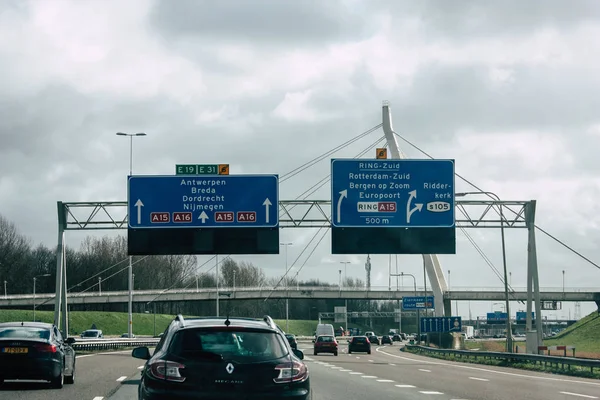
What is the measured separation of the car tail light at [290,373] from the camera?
1002cm

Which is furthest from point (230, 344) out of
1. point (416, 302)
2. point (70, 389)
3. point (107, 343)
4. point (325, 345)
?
point (416, 302)

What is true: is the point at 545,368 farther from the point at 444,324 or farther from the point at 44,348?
the point at 444,324

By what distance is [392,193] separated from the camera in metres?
37.8

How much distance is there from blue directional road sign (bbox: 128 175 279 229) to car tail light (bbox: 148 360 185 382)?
27538 mm

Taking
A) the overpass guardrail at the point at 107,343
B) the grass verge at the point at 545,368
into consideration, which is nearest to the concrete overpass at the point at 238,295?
the overpass guardrail at the point at 107,343

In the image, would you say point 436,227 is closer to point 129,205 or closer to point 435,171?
point 435,171

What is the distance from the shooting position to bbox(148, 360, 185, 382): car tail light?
9820mm

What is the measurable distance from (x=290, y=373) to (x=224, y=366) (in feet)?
2.28

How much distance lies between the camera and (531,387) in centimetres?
2298

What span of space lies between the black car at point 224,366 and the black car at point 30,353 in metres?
9.70

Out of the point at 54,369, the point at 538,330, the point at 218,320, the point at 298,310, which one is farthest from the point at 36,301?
the point at 218,320

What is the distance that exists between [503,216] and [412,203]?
217 inches

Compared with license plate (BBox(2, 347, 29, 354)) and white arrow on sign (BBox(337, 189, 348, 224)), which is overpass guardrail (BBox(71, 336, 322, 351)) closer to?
white arrow on sign (BBox(337, 189, 348, 224))

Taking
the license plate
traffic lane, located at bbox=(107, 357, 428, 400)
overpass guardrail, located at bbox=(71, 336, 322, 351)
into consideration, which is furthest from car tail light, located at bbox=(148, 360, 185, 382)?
overpass guardrail, located at bbox=(71, 336, 322, 351)
